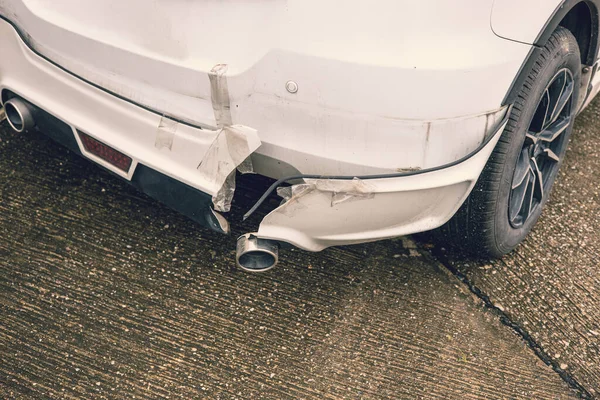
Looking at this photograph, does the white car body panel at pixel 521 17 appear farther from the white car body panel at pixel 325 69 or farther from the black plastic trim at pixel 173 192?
the black plastic trim at pixel 173 192

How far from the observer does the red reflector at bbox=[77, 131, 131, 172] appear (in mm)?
2203

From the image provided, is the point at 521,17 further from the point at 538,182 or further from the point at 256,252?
the point at 256,252

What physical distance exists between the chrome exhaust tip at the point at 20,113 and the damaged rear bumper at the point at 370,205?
1055mm

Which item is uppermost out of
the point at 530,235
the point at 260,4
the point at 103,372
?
the point at 260,4

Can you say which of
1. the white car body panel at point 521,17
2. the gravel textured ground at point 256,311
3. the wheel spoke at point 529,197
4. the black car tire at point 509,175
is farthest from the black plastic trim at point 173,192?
the wheel spoke at point 529,197

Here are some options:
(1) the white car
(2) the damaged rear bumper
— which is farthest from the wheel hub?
(2) the damaged rear bumper

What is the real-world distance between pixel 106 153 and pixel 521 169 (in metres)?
1.49

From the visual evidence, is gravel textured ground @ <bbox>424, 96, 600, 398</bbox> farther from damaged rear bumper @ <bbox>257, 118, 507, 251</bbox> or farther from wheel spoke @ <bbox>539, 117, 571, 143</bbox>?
damaged rear bumper @ <bbox>257, 118, 507, 251</bbox>

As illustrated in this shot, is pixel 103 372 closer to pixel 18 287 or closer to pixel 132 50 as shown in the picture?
pixel 18 287

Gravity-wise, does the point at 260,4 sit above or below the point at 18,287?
above

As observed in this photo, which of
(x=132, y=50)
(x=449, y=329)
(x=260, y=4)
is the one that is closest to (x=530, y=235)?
(x=449, y=329)

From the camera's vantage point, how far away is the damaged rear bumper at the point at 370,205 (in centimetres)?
190

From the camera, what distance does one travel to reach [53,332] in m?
2.27

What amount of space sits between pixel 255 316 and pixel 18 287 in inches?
35.0
